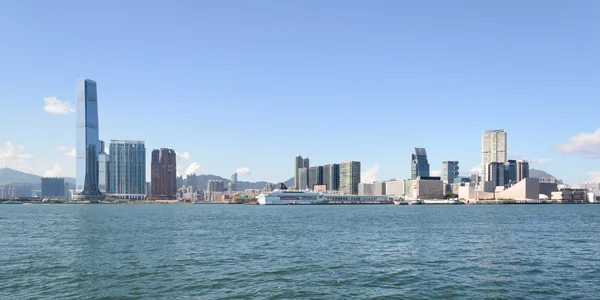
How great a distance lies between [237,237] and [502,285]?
1372 inches

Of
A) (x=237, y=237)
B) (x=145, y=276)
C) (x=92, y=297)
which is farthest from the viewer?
(x=237, y=237)

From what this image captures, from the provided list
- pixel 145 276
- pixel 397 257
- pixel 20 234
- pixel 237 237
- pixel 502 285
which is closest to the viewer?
pixel 502 285

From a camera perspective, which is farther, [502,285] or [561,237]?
[561,237]

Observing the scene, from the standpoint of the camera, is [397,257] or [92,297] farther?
[397,257]

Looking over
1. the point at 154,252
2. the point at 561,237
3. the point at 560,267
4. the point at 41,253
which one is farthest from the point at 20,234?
the point at 561,237

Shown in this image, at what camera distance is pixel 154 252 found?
41469 millimetres

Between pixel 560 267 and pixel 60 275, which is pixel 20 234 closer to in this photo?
pixel 60 275

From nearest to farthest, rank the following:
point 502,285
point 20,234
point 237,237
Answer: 1. point 502,285
2. point 237,237
3. point 20,234

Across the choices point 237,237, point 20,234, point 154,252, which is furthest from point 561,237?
point 20,234

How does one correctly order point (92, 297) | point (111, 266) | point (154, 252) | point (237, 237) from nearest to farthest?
point (92, 297) < point (111, 266) < point (154, 252) < point (237, 237)

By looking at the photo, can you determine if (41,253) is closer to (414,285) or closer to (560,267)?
(414,285)

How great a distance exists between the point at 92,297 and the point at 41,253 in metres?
20.5

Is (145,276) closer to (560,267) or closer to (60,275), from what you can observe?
(60,275)

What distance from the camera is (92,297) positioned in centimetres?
2519
